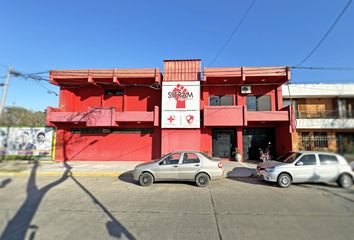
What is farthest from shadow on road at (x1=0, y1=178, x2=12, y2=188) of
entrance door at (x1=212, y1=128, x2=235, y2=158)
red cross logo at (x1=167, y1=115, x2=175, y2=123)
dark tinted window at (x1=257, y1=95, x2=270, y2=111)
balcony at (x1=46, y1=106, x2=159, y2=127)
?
dark tinted window at (x1=257, y1=95, x2=270, y2=111)

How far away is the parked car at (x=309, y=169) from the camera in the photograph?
10.1 ft

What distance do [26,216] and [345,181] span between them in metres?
7.37

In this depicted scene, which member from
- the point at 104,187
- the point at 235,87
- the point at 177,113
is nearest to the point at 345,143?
the point at 104,187

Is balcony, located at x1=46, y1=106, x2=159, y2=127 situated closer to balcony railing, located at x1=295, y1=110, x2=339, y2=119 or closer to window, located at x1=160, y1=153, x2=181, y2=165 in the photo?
window, located at x1=160, y1=153, x2=181, y2=165

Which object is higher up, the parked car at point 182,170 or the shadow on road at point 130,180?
the parked car at point 182,170

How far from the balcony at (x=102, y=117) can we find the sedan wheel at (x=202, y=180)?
23.5 ft

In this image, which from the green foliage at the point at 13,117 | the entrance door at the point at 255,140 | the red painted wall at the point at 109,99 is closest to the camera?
the green foliage at the point at 13,117

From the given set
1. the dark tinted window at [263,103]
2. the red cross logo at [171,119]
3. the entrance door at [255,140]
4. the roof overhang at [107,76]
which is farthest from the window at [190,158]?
the dark tinted window at [263,103]

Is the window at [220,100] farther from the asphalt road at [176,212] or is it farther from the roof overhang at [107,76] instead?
the asphalt road at [176,212]

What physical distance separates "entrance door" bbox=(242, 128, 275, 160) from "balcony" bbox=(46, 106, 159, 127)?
7.75 meters

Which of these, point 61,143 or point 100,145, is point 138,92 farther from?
point 61,143

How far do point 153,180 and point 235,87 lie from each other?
11.1 meters

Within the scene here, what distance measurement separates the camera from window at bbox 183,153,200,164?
837cm

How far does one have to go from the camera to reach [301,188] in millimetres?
7559
